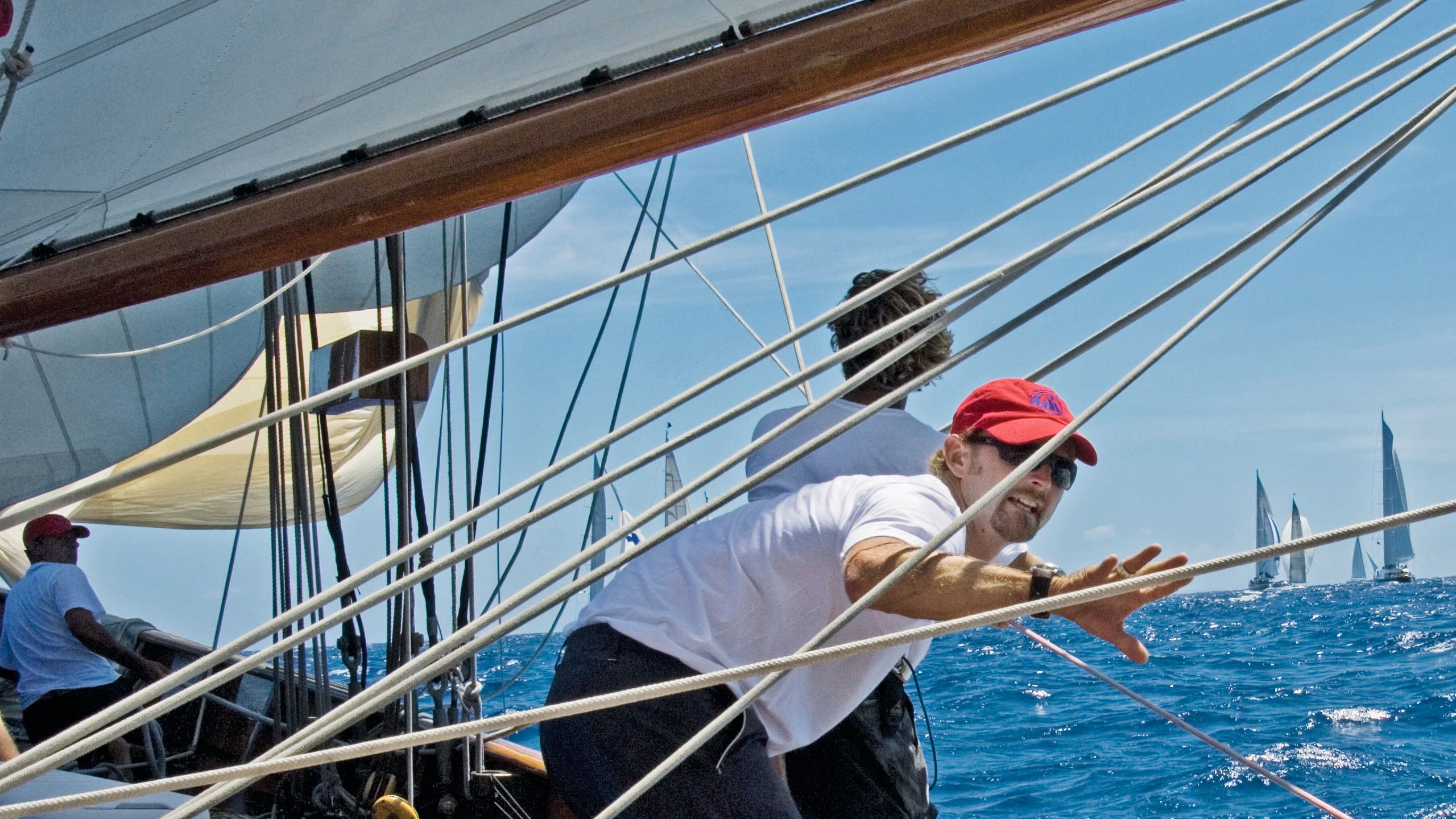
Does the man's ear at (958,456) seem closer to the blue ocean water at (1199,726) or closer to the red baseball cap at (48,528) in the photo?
the blue ocean water at (1199,726)

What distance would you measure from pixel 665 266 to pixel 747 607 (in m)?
0.43

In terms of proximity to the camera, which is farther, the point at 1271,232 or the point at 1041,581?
the point at 1271,232

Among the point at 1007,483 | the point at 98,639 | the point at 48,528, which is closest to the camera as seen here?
the point at 1007,483

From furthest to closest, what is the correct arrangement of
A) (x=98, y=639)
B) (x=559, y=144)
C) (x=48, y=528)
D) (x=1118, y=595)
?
(x=48, y=528)
(x=98, y=639)
(x=559, y=144)
(x=1118, y=595)

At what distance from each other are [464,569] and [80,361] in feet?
4.69

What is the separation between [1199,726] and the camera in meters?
8.94

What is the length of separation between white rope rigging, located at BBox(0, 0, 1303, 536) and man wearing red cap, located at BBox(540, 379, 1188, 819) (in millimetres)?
205

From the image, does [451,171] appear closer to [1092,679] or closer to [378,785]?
[378,785]

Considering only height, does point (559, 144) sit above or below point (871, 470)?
above

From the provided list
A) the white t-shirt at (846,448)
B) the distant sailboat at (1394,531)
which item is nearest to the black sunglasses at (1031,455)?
the white t-shirt at (846,448)

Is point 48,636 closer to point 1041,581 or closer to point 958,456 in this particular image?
point 958,456

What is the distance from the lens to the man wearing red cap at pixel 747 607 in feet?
5.33

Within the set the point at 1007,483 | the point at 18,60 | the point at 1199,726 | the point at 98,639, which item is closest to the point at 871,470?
the point at 1007,483

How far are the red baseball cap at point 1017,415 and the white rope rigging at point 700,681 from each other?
29 centimetres
